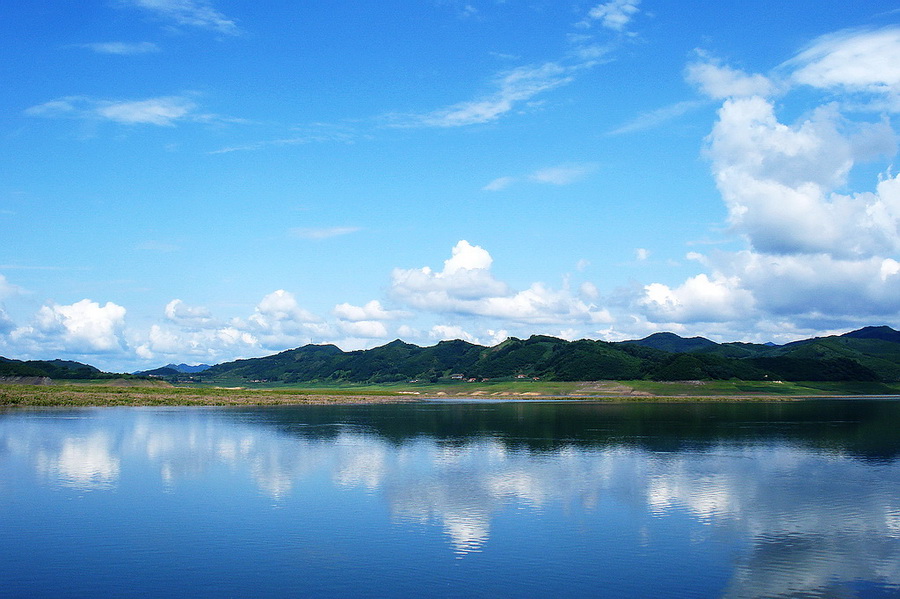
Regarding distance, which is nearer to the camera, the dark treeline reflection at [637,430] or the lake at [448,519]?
the lake at [448,519]

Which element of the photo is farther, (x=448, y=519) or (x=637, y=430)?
(x=637, y=430)

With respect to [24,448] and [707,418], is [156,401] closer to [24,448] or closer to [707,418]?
[24,448]

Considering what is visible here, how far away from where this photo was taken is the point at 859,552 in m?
31.3

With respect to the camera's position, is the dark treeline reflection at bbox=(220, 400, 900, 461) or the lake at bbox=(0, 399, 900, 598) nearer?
the lake at bbox=(0, 399, 900, 598)

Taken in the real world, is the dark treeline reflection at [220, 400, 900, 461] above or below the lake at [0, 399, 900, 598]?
below

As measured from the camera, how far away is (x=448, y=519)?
37.5 m

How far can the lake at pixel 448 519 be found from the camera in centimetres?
2728

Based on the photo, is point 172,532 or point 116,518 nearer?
point 172,532

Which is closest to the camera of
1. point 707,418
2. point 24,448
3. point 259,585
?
point 259,585

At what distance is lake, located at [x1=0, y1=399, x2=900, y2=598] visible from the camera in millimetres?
27281

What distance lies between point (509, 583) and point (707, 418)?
103 metres

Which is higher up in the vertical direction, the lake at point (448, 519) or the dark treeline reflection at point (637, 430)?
the lake at point (448, 519)

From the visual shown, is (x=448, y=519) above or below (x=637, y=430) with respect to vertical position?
above

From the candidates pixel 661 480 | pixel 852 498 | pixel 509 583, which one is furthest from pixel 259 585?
pixel 852 498
